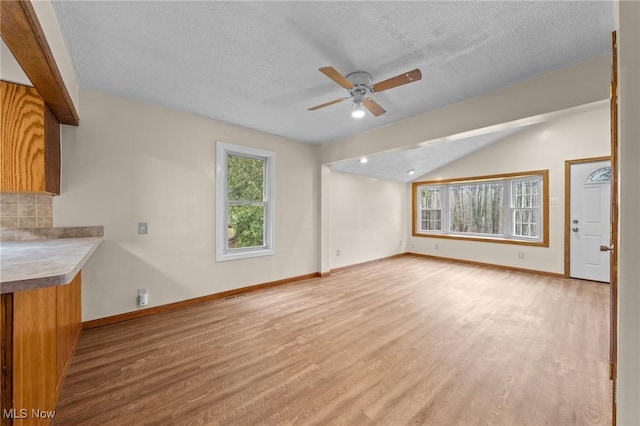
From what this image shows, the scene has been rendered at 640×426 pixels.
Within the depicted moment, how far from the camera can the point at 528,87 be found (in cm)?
247

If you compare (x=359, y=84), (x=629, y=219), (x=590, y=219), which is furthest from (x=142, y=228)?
(x=590, y=219)

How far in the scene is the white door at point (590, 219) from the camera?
428cm

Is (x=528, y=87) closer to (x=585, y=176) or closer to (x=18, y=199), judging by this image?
(x=585, y=176)

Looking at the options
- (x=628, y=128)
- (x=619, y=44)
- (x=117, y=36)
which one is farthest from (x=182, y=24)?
(x=628, y=128)

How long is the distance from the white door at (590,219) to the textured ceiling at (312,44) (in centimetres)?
338

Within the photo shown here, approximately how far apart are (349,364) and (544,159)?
5438mm

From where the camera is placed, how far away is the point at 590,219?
443 cm

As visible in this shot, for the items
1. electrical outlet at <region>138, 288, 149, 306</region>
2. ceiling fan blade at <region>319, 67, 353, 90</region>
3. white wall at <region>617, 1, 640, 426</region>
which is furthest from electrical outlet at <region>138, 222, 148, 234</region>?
white wall at <region>617, 1, 640, 426</region>

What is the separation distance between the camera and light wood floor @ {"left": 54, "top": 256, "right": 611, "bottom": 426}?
61.9 inches

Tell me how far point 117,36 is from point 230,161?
1978 millimetres

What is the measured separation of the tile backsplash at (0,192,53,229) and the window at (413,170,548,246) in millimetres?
6898

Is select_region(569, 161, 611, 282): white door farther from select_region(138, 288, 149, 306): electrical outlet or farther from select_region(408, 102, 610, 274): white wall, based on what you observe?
select_region(138, 288, 149, 306): electrical outlet

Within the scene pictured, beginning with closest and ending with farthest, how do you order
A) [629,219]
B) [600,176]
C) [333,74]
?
[629,219] < [333,74] < [600,176]

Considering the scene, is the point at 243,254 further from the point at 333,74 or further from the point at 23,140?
the point at 333,74
